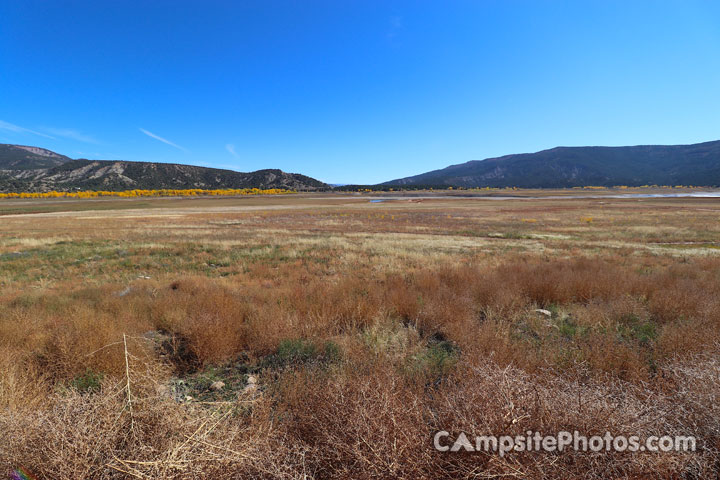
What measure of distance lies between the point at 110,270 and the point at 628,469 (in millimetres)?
16184

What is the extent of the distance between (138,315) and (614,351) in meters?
8.29

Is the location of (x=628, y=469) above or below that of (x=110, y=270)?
above

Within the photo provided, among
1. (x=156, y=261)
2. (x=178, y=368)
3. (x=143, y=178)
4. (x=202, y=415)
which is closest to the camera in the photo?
(x=202, y=415)

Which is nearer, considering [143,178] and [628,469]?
[628,469]

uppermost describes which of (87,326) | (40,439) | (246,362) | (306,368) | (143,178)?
(143,178)

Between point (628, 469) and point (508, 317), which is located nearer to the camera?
point (628, 469)

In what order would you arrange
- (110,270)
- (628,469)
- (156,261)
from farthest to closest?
1. (156,261)
2. (110,270)
3. (628,469)

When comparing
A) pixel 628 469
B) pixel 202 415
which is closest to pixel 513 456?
pixel 628 469

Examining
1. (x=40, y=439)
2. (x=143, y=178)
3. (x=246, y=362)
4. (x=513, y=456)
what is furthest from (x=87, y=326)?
Answer: (x=143, y=178)

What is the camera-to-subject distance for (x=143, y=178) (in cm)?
19362

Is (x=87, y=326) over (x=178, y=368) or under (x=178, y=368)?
over

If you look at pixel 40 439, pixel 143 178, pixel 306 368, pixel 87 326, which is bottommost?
pixel 306 368

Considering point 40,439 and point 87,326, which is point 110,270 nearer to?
point 87,326

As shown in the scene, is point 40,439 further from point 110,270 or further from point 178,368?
point 110,270
